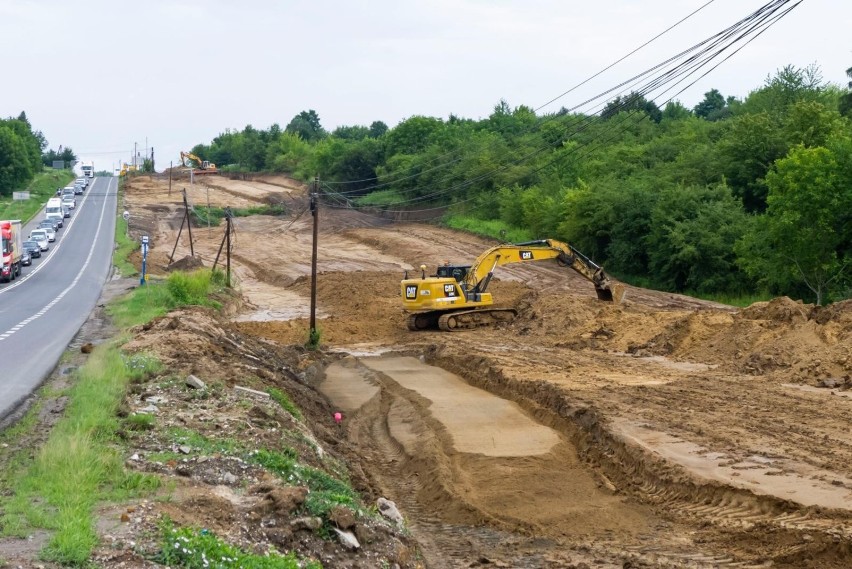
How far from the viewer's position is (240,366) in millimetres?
23094

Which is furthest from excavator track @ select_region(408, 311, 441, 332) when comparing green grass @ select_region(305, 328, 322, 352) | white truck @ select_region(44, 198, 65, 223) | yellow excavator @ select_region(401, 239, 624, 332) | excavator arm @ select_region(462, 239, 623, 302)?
white truck @ select_region(44, 198, 65, 223)

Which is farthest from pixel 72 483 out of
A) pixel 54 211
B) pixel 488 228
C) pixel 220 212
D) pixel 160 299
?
pixel 54 211

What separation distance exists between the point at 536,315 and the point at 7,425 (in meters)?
24.0

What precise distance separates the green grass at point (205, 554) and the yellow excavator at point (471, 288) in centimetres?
2627

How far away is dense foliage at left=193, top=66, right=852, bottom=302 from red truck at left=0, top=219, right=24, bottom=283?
28399 mm

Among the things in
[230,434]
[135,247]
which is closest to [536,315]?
[230,434]

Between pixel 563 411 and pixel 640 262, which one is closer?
pixel 563 411

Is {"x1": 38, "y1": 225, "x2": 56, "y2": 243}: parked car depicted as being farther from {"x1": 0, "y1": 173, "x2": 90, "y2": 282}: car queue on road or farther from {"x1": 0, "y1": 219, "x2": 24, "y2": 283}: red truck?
{"x1": 0, "y1": 219, "x2": 24, "y2": 283}: red truck

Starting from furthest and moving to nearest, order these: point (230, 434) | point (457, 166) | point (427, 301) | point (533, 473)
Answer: point (457, 166), point (427, 301), point (533, 473), point (230, 434)

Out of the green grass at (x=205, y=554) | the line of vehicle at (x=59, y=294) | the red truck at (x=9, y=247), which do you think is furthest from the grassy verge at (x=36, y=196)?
the green grass at (x=205, y=554)

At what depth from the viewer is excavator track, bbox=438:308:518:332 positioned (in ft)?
121

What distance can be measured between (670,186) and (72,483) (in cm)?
4451

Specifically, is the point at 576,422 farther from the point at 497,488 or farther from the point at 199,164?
the point at 199,164

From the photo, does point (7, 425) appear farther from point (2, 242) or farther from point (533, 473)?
point (2, 242)
